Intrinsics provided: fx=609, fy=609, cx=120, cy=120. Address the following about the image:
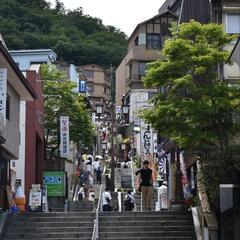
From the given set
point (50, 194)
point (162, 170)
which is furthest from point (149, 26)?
point (50, 194)

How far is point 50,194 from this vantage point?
33.4 metres

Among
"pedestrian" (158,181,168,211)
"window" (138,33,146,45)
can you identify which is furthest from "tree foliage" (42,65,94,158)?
"window" (138,33,146,45)

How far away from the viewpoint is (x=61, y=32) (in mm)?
99500

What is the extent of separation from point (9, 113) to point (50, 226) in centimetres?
763

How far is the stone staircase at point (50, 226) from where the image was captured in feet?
61.0

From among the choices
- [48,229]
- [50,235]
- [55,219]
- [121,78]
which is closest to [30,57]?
[121,78]

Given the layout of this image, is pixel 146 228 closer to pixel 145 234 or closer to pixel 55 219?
pixel 145 234

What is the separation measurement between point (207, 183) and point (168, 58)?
404 centimetres

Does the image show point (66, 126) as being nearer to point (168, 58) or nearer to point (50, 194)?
point (50, 194)

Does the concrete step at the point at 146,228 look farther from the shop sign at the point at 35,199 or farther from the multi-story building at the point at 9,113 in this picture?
the shop sign at the point at 35,199

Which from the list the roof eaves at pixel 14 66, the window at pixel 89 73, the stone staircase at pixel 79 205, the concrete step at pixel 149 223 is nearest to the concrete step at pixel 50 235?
the concrete step at pixel 149 223

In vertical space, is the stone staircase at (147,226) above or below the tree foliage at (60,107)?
below

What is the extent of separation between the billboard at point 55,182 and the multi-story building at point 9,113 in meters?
5.14

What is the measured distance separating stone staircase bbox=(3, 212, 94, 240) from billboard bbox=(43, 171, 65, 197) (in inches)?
516
